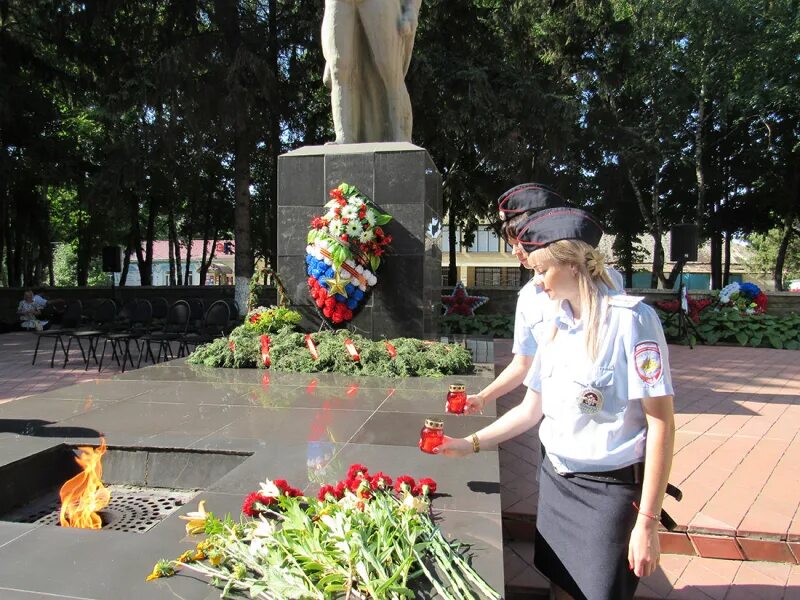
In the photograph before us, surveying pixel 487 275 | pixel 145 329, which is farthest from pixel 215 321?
pixel 487 275

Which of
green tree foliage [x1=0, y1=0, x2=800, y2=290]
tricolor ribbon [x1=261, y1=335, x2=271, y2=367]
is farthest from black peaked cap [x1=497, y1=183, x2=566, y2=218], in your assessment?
green tree foliage [x1=0, y1=0, x2=800, y2=290]

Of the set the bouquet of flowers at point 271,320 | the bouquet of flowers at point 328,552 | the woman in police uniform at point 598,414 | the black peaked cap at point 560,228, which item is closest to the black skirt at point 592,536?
the woman in police uniform at point 598,414

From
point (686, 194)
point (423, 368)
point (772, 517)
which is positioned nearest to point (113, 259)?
point (423, 368)

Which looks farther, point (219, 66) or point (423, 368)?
point (219, 66)

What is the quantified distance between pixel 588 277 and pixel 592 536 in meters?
0.71

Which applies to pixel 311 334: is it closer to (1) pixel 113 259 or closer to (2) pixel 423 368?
(2) pixel 423 368

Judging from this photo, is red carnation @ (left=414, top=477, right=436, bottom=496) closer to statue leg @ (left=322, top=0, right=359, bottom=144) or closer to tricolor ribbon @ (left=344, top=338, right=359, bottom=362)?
tricolor ribbon @ (left=344, top=338, right=359, bottom=362)

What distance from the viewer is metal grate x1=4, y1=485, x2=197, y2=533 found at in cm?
224

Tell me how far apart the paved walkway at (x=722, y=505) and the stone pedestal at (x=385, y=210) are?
1329 mm

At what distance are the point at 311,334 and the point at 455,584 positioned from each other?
3824 mm

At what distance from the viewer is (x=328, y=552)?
147cm

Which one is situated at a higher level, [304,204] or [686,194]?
[686,194]

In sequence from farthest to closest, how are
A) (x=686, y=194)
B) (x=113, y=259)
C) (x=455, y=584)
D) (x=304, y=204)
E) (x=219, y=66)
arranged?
1. (x=686, y=194)
2. (x=113, y=259)
3. (x=219, y=66)
4. (x=304, y=204)
5. (x=455, y=584)

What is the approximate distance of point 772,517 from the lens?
2910mm
